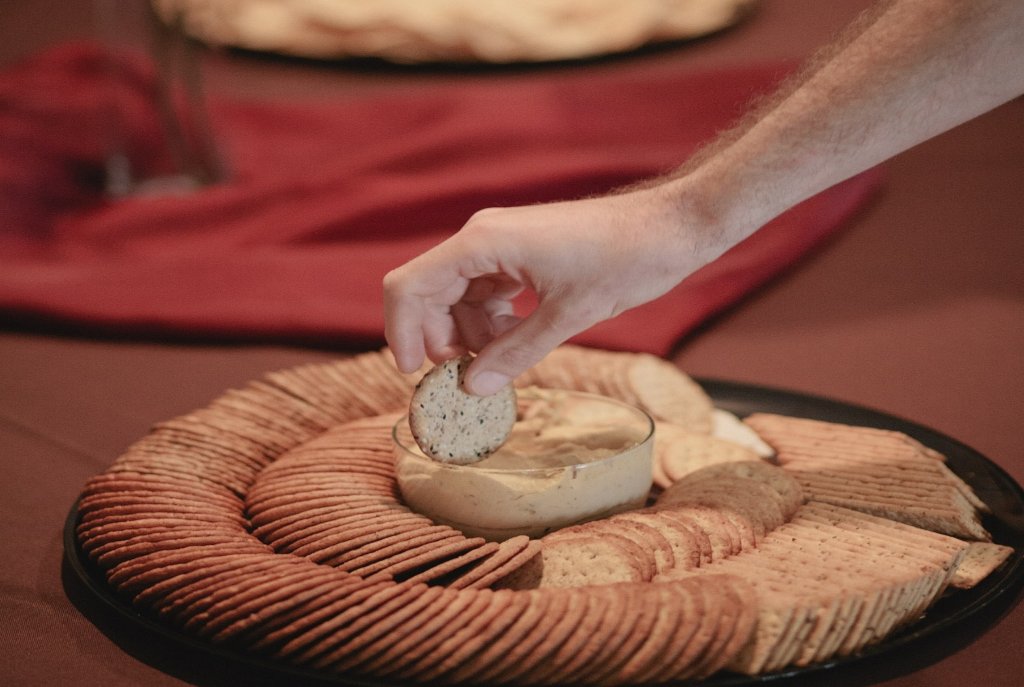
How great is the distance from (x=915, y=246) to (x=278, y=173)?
1529 millimetres

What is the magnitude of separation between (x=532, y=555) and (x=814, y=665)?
0.25 metres

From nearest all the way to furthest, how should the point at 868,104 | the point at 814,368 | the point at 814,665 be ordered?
the point at 814,665 < the point at 868,104 < the point at 814,368

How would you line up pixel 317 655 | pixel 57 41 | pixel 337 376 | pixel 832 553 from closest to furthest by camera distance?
pixel 317 655 < pixel 832 553 < pixel 337 376 < pixel 57 41

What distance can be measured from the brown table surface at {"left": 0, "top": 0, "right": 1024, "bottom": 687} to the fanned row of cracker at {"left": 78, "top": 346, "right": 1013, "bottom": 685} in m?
Answer: 0.06

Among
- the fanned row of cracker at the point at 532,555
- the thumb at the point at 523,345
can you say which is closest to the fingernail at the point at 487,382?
the thumb at the point at 523,345

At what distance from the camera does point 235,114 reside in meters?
3.18

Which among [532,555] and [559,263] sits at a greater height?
[559,263]

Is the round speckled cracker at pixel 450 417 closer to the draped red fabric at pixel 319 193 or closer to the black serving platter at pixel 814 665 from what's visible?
the black serving platter at pixel 814 665

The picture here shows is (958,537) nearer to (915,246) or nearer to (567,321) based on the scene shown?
(567,321)

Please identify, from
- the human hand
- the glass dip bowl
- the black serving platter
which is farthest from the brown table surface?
the human hand

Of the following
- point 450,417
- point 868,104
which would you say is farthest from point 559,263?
point 868,104

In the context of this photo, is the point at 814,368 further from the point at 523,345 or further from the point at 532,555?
the point at 532,555

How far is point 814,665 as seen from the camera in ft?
3.01

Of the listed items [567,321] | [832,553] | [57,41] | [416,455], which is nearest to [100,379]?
[416,455]
